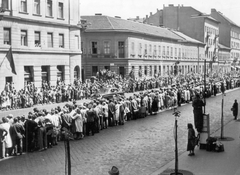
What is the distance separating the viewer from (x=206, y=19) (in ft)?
287

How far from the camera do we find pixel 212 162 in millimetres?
12648

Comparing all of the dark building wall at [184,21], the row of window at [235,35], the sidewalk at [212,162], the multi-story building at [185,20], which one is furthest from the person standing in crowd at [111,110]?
the row of window at [235,35]

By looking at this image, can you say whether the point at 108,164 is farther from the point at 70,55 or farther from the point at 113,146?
the point at 70,55

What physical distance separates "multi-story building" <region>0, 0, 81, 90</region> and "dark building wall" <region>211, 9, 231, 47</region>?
74.6m

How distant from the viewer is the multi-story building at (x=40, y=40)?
32.1 metres

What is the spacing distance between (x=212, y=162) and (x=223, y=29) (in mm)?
101093

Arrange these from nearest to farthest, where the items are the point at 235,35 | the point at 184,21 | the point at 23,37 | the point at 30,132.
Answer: the point at 30,132
the point at 23,37
the point at 184,21
the point at 235,35

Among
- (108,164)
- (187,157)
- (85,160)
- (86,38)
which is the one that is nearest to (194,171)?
(187,157)

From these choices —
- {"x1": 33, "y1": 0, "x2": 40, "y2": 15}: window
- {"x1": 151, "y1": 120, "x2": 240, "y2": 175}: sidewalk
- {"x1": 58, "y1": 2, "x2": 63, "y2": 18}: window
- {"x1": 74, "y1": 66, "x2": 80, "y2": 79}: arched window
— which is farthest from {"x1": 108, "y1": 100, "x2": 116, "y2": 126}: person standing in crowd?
{"x1": 74, "y1": 66, "x2": 80, "y2": 79}: arched window

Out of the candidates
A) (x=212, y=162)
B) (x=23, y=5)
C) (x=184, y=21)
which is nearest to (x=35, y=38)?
(x=23, y=5)

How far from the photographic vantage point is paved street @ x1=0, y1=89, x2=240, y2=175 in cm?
1202

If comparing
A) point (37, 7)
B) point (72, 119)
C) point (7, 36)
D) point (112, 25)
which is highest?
point (112, 25)

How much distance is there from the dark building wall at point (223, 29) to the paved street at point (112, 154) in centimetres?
9231

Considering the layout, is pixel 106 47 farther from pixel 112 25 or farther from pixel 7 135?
pixel 7 135
